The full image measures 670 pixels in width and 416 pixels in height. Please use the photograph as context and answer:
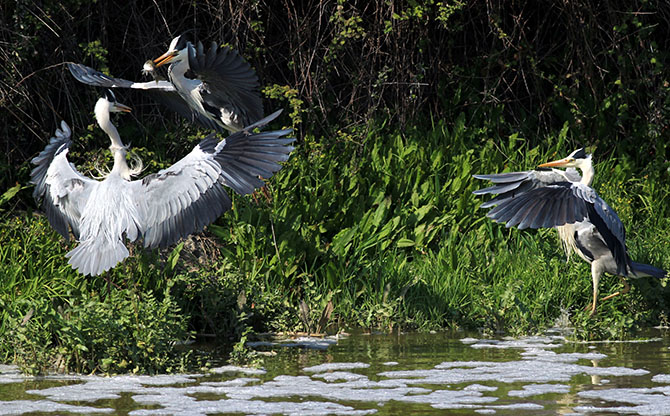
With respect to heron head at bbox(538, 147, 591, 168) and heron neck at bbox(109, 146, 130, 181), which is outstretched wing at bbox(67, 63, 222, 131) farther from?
heron head at bbox(538, 147, 591, 168)

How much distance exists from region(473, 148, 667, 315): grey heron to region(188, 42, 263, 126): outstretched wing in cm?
191

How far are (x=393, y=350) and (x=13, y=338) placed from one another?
2014 millimetres

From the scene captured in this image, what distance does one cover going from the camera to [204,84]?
7.11 metres

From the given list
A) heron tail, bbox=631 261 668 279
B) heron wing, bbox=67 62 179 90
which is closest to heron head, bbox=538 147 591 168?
heron tail, bbox=631 261 668 279

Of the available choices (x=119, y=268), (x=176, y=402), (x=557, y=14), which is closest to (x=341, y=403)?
(x=176, y=402)

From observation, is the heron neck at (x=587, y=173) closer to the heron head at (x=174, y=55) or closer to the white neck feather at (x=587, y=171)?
the white neck feather at (x=587, y=171)

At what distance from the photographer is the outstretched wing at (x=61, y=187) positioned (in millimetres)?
5805

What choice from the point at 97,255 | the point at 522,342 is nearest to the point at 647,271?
the point at 522,342

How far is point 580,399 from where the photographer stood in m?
4.38

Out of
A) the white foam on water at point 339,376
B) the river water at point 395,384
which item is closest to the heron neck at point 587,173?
the river water at point 395,384

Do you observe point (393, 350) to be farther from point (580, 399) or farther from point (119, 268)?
point (119, 268)

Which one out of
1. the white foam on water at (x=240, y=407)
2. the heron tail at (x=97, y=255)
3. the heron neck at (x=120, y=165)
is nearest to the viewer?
the white foam on water at (x=240, y=407)

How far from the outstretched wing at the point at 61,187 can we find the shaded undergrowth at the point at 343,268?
40cm

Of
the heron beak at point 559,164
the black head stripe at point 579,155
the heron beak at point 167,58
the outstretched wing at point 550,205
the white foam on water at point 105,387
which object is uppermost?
the heron beak at point 167,58
